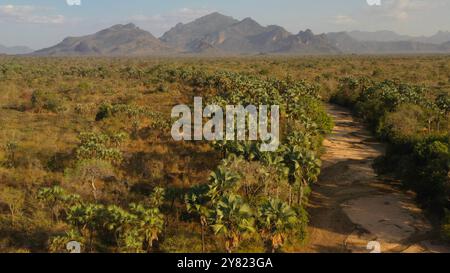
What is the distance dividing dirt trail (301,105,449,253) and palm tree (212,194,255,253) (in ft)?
27.2

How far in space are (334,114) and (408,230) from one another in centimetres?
4854

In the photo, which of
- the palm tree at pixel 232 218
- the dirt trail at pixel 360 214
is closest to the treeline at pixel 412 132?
the dirt trail at pixel 360 214

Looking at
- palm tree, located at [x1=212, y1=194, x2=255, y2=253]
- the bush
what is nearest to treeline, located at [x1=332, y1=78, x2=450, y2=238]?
palm tree, located at [x1=212, y1=194, x2=255, y2=253]

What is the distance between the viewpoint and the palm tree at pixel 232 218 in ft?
80.0

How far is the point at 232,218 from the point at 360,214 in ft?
53.4

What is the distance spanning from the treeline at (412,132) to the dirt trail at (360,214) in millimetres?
1964

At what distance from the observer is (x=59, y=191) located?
29.3 m

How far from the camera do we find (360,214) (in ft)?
119

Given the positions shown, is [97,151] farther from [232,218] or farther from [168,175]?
[232,218]

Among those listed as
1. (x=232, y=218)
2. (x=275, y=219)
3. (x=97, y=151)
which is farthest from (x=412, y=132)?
(x=97, y=151)

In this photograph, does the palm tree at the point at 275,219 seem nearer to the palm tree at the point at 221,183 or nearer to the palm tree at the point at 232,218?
the palm tree at the point at 232,218
